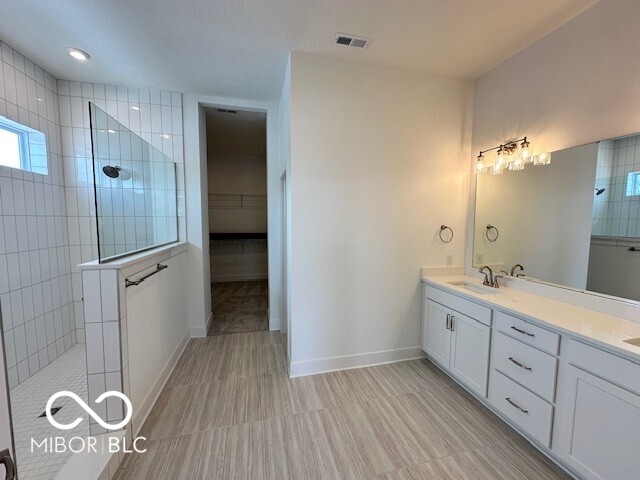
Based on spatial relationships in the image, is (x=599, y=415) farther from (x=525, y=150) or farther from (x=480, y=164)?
(x=480, y=164)

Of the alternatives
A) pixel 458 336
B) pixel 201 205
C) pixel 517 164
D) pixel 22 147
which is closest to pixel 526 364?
pixel 458 336

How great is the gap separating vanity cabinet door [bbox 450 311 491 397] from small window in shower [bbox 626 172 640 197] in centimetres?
124

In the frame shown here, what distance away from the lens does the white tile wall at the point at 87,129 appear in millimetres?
2854

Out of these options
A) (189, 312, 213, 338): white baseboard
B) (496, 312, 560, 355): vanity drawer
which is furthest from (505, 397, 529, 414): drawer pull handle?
(189, 312, 213, 338): white baseboard

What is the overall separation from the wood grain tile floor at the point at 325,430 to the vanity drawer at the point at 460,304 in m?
0.70

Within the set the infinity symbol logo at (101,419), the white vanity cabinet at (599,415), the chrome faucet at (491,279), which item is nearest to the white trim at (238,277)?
the infinity symbol logo at (101,419)

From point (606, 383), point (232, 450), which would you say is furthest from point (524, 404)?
point (232, 450)

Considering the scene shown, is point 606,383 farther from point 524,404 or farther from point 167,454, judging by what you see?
point 167,454

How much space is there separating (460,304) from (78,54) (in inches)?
153

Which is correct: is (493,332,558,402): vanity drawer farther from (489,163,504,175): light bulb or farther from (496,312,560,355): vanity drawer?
(489,163,504,175): light bulb

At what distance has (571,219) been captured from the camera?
2074 mm

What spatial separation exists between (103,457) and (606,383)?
2.73 meters

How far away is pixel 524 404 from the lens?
1.79 m

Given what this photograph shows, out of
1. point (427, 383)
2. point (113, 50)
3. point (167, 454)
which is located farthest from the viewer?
point (427, 383)
